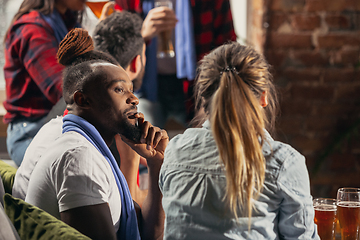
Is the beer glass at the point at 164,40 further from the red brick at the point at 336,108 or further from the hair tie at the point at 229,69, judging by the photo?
the hair tie at the point at 229,69

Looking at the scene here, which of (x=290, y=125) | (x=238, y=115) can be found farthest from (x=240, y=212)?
(x=290, y=125)

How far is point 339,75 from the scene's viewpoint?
2.43m

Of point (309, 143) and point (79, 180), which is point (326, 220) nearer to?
point (79, 180)

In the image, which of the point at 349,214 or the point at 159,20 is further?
the point at 159,20

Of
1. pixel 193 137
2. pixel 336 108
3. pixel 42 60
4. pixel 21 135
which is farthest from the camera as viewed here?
pixel 336 108

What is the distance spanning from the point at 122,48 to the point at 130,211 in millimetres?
826

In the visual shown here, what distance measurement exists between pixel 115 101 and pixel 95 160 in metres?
0.20

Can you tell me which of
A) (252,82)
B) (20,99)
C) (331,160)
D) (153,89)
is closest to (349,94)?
(331,160)

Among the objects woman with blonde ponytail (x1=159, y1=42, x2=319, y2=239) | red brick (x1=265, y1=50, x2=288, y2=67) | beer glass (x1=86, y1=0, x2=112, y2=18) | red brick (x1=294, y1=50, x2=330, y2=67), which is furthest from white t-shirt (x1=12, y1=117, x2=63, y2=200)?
red brick (x1=294, y1=50, x2=330, y2=67)

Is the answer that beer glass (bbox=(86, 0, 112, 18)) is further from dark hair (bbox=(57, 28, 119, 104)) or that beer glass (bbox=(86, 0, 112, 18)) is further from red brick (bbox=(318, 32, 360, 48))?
red brick (bbox=(318, 32, 360, 48))

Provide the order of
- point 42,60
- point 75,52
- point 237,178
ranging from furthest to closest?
point 42,60 < point 75,52 < point 237,178

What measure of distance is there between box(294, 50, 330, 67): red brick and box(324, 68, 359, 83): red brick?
59mm

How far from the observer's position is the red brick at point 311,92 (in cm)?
244

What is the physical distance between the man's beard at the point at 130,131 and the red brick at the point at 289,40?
1.51 m
